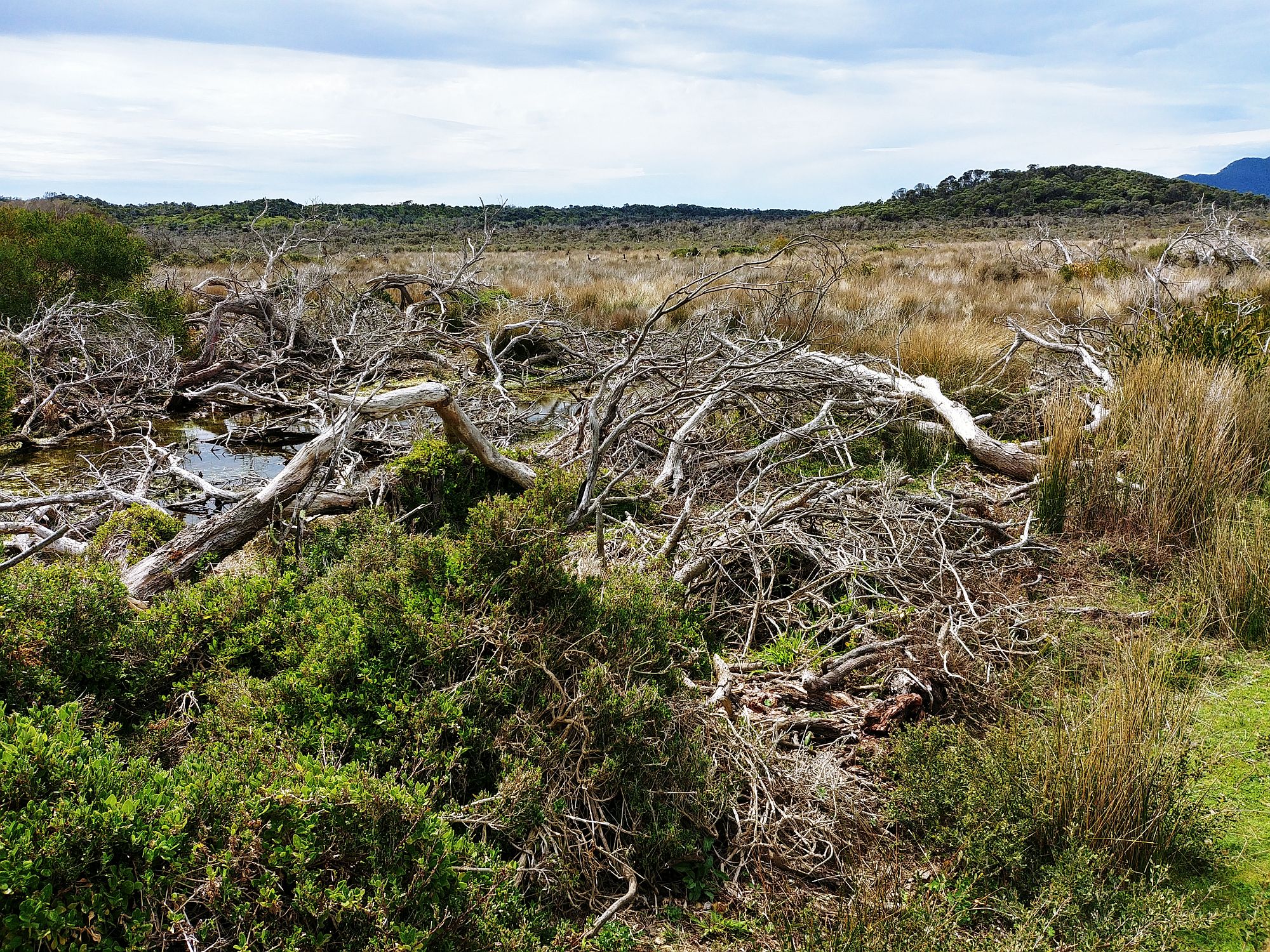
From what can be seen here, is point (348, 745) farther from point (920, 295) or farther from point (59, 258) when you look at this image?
point (920, 295)

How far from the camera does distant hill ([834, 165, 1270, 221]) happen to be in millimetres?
52906

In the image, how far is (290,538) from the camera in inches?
179

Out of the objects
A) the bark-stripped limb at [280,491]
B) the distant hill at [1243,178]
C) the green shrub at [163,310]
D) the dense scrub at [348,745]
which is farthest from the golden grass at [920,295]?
the distant hill at [1243,178]

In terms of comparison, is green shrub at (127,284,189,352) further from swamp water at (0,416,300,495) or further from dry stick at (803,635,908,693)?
dry stick at (803,635,908,693)

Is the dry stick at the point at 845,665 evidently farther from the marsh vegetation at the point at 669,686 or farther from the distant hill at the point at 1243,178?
the distant hill at the point at 1243,178

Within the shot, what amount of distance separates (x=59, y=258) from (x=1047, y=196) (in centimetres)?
6575

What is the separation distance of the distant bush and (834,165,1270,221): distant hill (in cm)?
5470

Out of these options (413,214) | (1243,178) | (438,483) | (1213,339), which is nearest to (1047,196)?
(413,214)

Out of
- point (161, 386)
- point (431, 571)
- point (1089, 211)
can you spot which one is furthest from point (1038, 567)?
point (1089, 211)

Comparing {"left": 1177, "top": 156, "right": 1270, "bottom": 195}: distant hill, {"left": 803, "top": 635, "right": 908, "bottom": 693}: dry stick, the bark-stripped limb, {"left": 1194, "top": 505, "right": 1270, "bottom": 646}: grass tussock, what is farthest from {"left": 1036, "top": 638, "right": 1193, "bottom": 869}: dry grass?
{"left": 1177, "top": 156, "right": 1270, "bottom": 195}: distant hill

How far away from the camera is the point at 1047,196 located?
60.0 metres

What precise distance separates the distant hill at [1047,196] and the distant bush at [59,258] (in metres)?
54.7

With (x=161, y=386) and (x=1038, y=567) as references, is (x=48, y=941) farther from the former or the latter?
(x=161, y=386)

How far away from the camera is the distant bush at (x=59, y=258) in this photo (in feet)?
31.9
